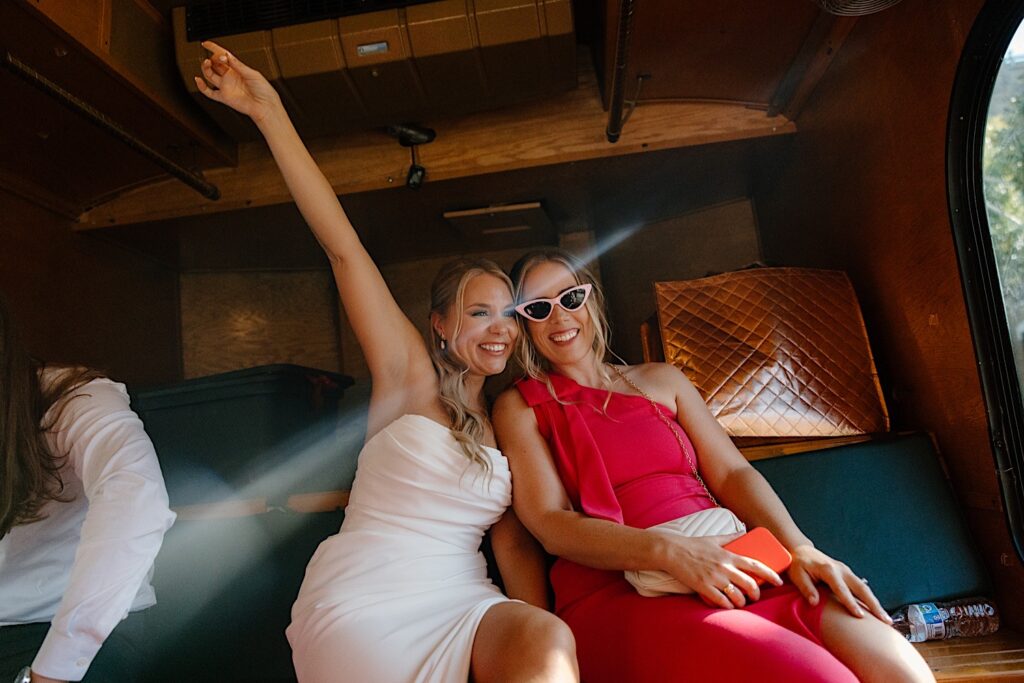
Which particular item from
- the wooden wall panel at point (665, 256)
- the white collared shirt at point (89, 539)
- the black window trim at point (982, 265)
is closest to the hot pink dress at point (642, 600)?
the black window trim at point (982, 265)

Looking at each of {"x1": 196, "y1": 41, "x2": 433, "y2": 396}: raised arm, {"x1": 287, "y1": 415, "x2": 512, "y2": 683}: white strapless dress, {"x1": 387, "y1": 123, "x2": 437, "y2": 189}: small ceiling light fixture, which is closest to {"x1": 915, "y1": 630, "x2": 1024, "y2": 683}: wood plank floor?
{"x1": 287, "y1": 415, "x2": 512, "y2": 683}: white strapless dress

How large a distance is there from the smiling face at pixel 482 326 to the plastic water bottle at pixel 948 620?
119 cm

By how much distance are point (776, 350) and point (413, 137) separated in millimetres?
1525

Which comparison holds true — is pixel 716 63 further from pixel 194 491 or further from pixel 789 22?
pixel 194 491

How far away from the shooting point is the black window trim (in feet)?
5.06

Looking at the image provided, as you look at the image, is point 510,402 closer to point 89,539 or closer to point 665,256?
point 89,539

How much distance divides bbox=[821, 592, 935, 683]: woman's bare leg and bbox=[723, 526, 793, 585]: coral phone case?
4.5 inches

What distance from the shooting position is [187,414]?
2.32m

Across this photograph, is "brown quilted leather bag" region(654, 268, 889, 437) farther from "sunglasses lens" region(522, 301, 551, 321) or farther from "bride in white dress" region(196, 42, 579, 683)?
"bride in white dress" region(196, 42, 579, 683)

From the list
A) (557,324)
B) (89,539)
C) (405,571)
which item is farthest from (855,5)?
(89,539)

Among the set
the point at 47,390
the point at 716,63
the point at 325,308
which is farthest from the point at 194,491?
the point at 716,63

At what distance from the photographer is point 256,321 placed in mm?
3562

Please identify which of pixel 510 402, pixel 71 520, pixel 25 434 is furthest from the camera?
pixel 510 402

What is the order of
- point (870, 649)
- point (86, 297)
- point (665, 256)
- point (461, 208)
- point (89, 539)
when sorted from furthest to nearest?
point (665, 256)
point (461, 208)
point (86, 297)
point (89, 539)
point (870, 649)
